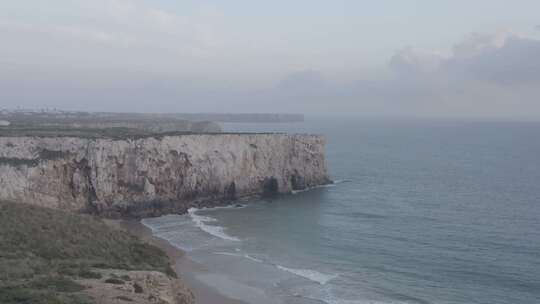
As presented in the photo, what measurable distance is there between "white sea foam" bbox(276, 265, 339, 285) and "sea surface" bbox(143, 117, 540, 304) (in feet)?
0.23

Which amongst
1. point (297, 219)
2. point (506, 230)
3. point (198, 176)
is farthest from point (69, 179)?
point (506, 230)

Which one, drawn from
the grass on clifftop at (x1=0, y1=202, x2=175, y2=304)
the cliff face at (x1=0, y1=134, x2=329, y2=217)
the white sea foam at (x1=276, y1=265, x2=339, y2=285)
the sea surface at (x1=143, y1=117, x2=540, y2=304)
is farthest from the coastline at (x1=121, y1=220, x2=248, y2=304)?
the cliff face at (x1=0, y1=134, x2=329, y2=217)

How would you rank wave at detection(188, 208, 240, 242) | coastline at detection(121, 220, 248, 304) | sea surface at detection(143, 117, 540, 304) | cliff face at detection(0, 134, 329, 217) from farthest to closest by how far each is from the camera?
1. cliff face at detection(0, 134, 329, 217)
2. wave at detection(188, 208, 240, 242)
3. sea surface at detection(143, 117, 540, 304)
4. coastline at detection(121, 220, 248, 304)

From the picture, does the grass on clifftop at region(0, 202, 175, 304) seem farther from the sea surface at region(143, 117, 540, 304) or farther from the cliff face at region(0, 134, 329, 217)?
the cliff face at region(0, 134, 329, 217)

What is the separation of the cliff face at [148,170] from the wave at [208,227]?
264 centimetres

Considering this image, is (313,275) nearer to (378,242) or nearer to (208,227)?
(378,242)

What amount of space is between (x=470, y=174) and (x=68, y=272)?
216 feet

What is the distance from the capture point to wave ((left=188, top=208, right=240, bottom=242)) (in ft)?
143

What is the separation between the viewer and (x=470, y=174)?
7681 cm

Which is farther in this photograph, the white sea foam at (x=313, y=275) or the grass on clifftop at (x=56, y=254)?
the white sea foam at (x=313, y=275)

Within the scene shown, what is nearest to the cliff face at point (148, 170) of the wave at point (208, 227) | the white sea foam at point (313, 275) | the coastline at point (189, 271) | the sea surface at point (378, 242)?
the wave at point (208, 227)

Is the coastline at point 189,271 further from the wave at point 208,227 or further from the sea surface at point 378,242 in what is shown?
the wave at point 208,227

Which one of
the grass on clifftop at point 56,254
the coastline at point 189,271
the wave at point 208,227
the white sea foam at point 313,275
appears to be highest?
the grass on clifftop at point 56,254

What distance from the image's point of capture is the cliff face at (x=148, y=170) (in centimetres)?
4728
